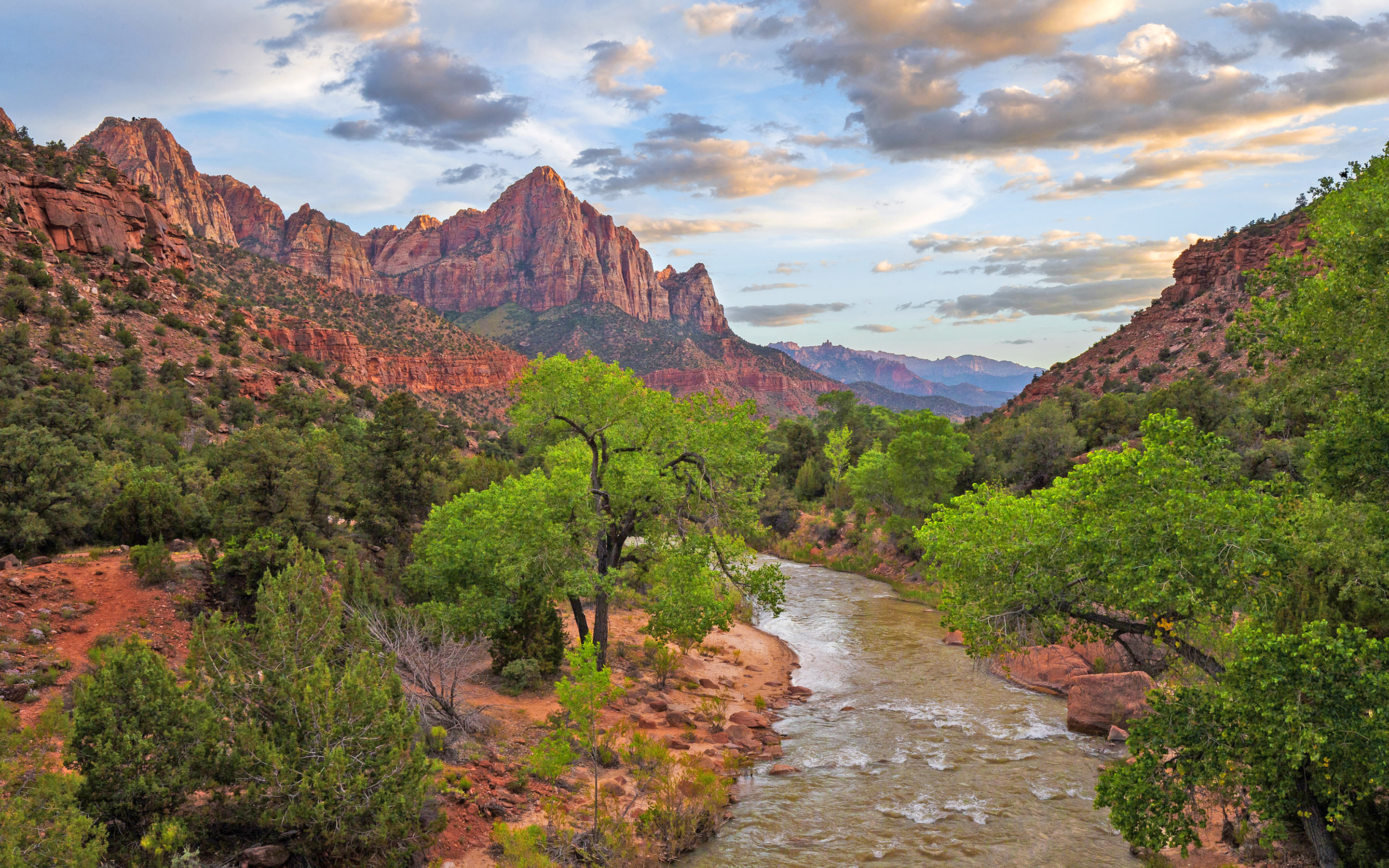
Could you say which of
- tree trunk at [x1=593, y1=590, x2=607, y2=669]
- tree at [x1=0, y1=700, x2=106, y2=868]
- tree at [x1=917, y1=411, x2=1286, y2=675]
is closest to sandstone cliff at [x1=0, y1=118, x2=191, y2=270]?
tree trunk at [x1=593, y1=590, x2=607, y2=669]

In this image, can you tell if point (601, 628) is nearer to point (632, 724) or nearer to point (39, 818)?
point (632, 724)

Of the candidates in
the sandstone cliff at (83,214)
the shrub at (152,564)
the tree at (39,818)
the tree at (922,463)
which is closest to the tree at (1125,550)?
the tree at (39,818)

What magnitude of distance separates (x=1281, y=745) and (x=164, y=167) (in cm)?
22978

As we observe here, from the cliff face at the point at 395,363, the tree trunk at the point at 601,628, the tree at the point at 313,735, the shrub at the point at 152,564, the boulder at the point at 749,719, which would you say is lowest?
the boulder at the point at 749,719

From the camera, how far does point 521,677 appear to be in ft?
60.7

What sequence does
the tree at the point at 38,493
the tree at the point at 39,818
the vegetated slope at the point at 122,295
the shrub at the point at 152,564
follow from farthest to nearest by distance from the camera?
the vegetated slope at the point at 122,295 → the tree at the point at 38,493 → the shrub at the point at 152,564 → the tree at the point at 39,818

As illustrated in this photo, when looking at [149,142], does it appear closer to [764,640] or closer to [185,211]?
[185,211]

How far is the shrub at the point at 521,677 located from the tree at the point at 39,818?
11043 millimetres

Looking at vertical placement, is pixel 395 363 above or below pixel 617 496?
above

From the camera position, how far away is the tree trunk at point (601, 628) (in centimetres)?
1850

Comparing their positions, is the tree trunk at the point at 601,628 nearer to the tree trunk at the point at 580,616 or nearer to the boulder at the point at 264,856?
the tree trunk at the point at 580,616

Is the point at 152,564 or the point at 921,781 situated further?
the point at 152,564

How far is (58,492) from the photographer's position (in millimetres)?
17625

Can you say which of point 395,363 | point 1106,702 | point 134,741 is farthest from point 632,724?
point 395,363
